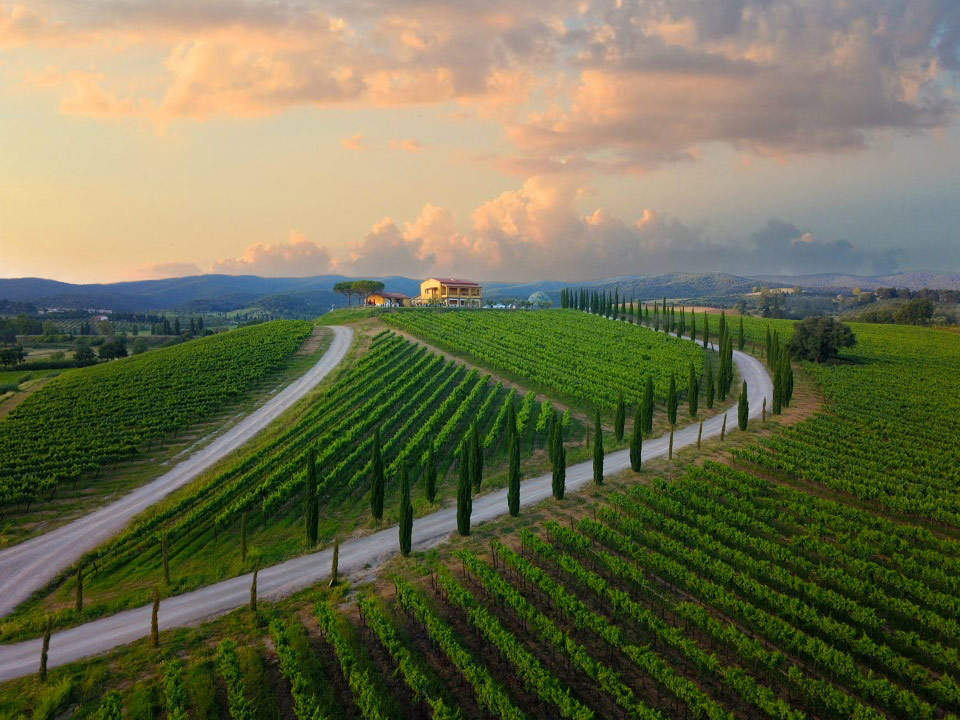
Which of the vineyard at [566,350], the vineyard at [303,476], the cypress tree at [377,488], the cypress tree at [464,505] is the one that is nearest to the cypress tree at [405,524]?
the cypress tree at [464,505]

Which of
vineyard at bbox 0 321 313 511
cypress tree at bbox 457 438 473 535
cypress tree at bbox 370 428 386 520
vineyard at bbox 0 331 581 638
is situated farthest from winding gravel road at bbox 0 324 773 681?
vineyard at bbox 0 321 313 511

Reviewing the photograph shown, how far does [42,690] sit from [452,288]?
124434 millimetres

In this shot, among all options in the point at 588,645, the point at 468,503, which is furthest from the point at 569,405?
the point at 588,645

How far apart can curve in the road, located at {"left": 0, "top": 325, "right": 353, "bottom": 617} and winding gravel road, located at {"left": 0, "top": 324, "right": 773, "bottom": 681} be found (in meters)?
7.48

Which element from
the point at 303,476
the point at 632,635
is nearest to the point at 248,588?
the point at 303,476

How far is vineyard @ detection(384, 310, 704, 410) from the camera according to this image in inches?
2547

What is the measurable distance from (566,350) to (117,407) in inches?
2425

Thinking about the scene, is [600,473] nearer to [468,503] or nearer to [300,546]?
[468,503]

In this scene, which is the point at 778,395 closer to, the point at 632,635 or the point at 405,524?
the point at 632,635

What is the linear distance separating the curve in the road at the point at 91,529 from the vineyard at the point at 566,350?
3139 centimetres

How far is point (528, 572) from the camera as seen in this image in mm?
26484

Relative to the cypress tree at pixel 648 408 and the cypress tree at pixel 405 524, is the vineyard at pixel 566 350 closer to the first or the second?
the cypress tree at pixel 648 408

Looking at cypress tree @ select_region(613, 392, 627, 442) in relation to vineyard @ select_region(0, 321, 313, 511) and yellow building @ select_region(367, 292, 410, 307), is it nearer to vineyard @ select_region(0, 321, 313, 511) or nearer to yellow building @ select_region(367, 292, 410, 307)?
vineyard @ select_region(0, 321, 313, 511)

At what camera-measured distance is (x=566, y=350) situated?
282ft
